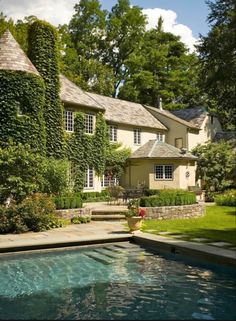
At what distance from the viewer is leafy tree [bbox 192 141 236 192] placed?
34656 mm

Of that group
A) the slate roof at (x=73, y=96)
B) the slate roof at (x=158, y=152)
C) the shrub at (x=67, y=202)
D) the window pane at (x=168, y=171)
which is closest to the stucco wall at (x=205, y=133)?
the slate roof at (x=158, y=152)

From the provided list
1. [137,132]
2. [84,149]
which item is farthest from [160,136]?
[84,149]

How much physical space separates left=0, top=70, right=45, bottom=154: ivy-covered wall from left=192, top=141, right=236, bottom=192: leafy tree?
17.2 metres

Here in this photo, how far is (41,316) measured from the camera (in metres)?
7.67

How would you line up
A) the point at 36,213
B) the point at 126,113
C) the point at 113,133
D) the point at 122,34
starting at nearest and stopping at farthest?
the point at 36,213
the point at 113,133
the point at 126,113
the point at 122,34

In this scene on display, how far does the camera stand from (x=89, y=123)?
30.7 metres

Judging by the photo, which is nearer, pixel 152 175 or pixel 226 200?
pixel 226 200

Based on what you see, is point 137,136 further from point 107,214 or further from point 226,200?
point 107,214

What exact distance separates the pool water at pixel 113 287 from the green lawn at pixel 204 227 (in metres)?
2.99

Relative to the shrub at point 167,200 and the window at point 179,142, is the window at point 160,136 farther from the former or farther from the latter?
the shrub at point 167,200

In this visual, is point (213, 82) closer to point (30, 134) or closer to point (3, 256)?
point (3, 256)

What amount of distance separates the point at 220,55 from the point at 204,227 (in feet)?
26.9

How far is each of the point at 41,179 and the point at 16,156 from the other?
2.38 metres

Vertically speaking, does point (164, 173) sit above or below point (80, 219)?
above
